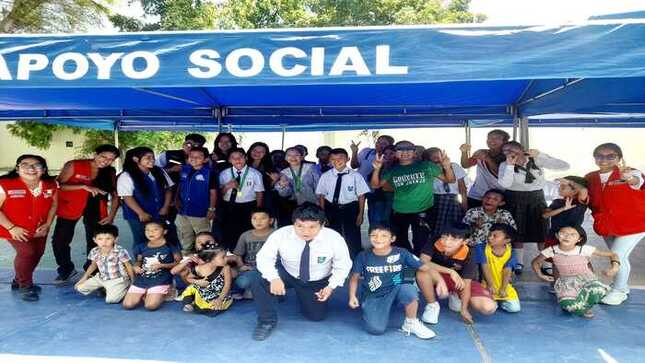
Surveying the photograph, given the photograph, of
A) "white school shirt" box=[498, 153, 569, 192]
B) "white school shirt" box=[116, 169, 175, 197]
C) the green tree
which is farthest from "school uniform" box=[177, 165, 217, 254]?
the green tree

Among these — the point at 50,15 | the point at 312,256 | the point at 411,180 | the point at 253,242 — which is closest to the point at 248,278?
the point at 312,256

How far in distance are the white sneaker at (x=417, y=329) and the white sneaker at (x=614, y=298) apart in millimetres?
1784

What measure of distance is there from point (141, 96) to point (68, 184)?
1835mm

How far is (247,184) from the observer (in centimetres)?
526

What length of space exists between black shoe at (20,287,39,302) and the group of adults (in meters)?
0.01

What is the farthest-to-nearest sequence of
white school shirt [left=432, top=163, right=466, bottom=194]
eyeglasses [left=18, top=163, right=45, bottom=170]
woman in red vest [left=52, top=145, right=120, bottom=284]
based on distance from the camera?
white school shirt [left=432, top=163, right=466, bottom=194], woman in red vest [left=52, top=145, right=120, bottom=284], eyeglasses [left=18, top=163, right=45, bottom=170]

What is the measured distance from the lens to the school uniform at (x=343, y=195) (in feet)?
17.3

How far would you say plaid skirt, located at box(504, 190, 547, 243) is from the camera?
513 centimetres

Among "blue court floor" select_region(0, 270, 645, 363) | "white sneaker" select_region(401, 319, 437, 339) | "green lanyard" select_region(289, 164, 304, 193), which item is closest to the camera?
"blue court floor" select_region(0, 270, 645, 363)

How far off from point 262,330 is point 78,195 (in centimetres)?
259

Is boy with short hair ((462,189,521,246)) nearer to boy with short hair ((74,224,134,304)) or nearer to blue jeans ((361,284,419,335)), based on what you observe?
blue jeans ((361,284,419,335))

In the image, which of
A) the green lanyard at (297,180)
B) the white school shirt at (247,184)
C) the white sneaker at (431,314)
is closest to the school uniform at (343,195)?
the green lanyard at (297,180)

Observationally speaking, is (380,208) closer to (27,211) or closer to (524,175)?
(524,175)

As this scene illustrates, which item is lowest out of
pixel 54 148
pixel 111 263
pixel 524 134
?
pixel 111 263
